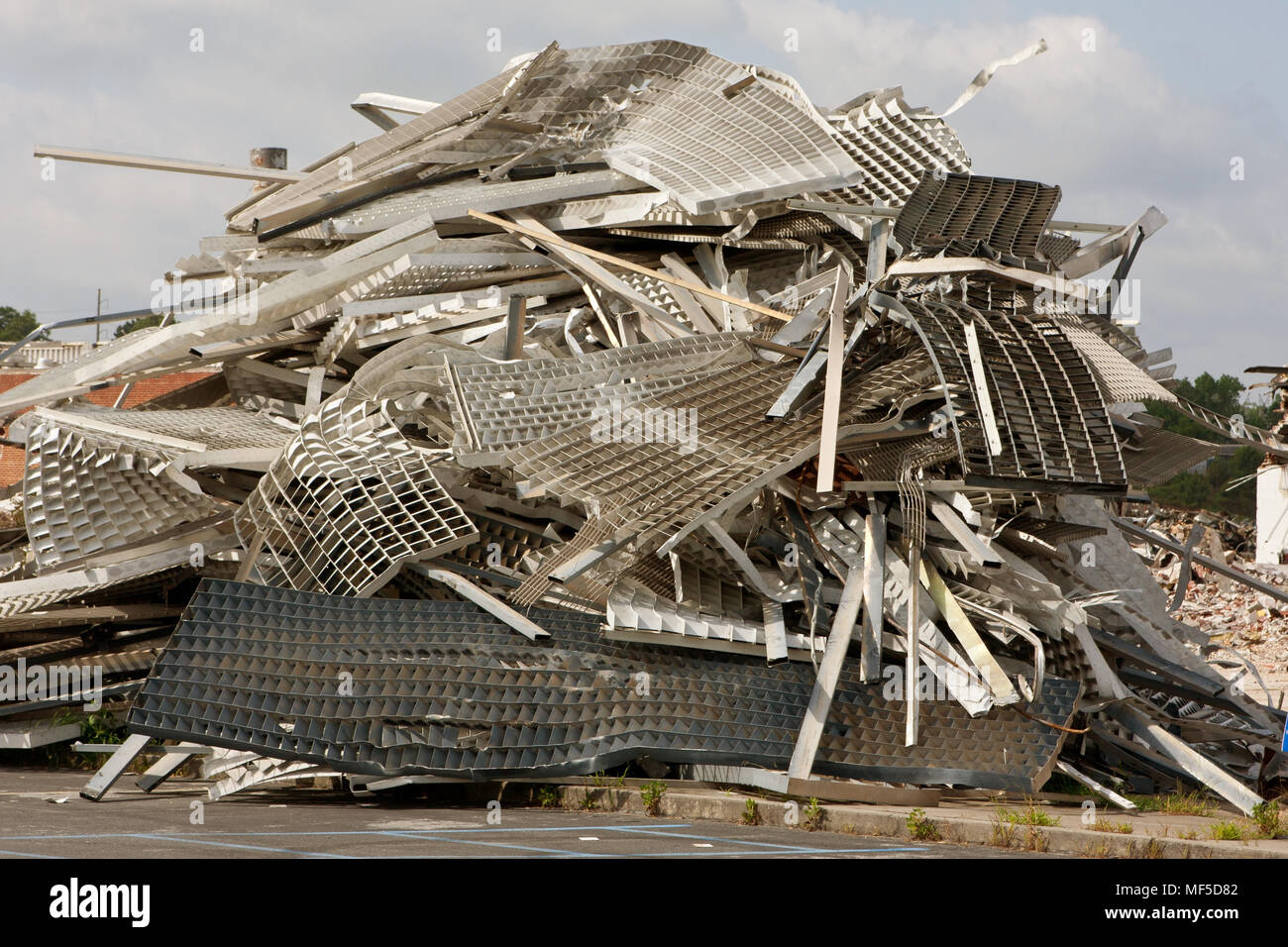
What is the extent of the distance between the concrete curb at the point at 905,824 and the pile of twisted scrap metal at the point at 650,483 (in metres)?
0.24

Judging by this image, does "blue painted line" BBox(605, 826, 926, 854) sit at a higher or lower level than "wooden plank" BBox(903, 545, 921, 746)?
lower

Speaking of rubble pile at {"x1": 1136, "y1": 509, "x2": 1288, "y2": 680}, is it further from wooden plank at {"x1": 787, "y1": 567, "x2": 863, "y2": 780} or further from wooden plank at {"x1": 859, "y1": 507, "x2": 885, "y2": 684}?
wooden plank at {"x1": 787, "y1": 567, "x2": 863, "y2": 780}

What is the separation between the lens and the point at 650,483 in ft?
28.5

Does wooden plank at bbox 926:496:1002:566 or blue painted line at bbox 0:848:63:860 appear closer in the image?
blue painted line at bbox 0:848:63:860

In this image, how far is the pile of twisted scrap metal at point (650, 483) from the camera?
27.5ft

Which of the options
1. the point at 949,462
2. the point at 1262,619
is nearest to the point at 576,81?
the point at 949,462

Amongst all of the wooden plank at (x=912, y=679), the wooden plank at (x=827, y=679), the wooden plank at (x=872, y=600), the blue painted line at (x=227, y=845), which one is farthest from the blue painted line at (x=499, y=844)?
the wooden plank at (x=872, y=600)

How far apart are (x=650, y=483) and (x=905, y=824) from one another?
2.59 m

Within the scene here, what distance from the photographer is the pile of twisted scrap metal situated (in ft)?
27.5

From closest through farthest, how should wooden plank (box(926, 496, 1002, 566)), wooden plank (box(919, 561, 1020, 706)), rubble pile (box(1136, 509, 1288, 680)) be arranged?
wooden plank (box(919, 561, 1020, 706)) < wooden plank (box(926, 496, 1002, 566)) < rubble pile (box(1136, 509, 1288, 680))

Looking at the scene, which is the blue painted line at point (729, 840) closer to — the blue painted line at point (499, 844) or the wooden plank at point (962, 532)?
the blue painted line at point (499, 844)

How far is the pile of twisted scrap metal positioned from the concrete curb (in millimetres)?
240

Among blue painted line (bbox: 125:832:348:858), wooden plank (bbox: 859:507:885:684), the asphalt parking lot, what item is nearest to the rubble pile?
wooden plank (bbox: 859:507:885:684)

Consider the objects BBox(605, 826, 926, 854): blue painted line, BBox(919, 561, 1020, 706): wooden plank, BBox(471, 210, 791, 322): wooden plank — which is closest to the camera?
BBox(605, 826, 926, 854): blue painted line
